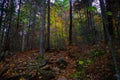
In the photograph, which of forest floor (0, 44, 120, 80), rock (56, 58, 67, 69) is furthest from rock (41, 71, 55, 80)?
rock (56, 58, 67, 69)

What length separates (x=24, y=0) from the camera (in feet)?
78.7

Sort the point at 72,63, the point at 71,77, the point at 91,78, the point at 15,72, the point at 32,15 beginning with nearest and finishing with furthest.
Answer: the point at 91,78
the point at 71,77
the point at 15,72
the point at 72,63
the point at 32,15

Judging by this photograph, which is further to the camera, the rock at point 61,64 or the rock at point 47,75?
the rock at point 61,64

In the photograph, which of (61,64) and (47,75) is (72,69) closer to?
(61,64)

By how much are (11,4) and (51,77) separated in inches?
464

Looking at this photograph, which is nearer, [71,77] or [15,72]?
[71,77]

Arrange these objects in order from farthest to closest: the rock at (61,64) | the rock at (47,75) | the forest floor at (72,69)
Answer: the rock at (61,64) → the rock at (47,75) → the forest floor at (72,69)

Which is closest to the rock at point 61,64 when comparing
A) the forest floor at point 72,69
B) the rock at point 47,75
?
the forest floor at point 72,69

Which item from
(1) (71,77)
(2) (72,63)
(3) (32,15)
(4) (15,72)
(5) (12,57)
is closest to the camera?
(1) (71,77)

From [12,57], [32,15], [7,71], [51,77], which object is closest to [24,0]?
[32,15]

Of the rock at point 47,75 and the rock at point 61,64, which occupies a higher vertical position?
the rock at point 61,64

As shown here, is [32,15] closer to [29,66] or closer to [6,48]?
[6,48]

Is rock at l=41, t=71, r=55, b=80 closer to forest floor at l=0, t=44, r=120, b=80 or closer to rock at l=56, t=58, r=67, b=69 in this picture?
forest floor at l=0, t=44, r=120, b=80

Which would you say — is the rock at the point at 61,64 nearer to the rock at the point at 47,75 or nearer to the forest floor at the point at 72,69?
the forest floor at the point at 72,69
